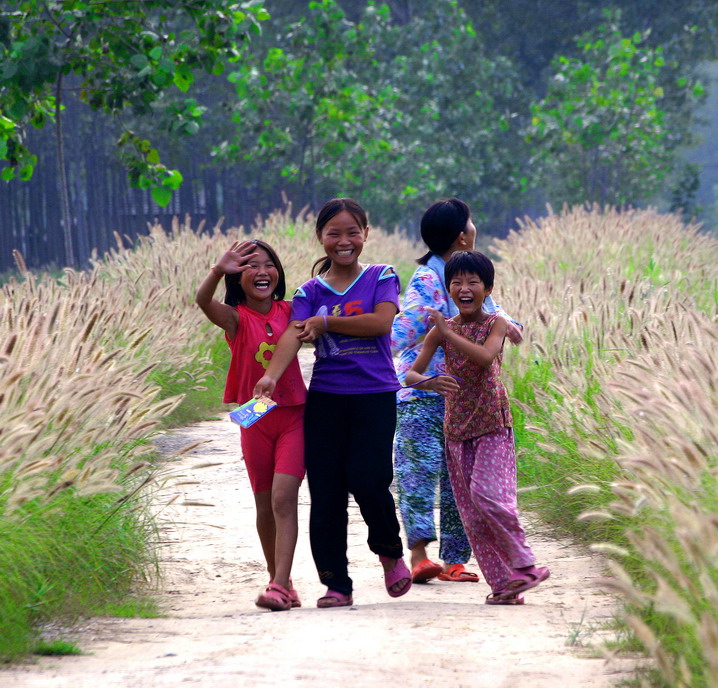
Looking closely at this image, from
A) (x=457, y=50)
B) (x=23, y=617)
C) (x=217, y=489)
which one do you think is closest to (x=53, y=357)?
(x=23, y=617)

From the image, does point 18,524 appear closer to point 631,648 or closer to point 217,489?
point 631,648

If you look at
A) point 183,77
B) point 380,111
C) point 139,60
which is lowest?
point 183,77

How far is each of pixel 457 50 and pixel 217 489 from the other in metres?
23.4

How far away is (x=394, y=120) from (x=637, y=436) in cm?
2265

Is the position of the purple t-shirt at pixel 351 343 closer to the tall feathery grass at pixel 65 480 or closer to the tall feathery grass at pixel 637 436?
the tall feathery grass at pixel 65 480

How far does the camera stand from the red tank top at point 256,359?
14.5 feet

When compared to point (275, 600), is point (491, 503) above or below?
above

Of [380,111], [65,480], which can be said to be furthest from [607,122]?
[65,480]

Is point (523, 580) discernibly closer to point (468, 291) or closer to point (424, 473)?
point (424, 473)

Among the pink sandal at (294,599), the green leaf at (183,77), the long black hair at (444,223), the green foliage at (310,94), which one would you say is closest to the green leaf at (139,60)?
the green leaf at (183,77)

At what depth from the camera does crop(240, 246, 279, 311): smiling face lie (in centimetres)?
445

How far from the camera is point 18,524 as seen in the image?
3.77 meters

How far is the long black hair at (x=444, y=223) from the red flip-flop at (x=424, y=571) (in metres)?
1.27

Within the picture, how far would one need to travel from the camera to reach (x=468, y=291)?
442 centimetres
